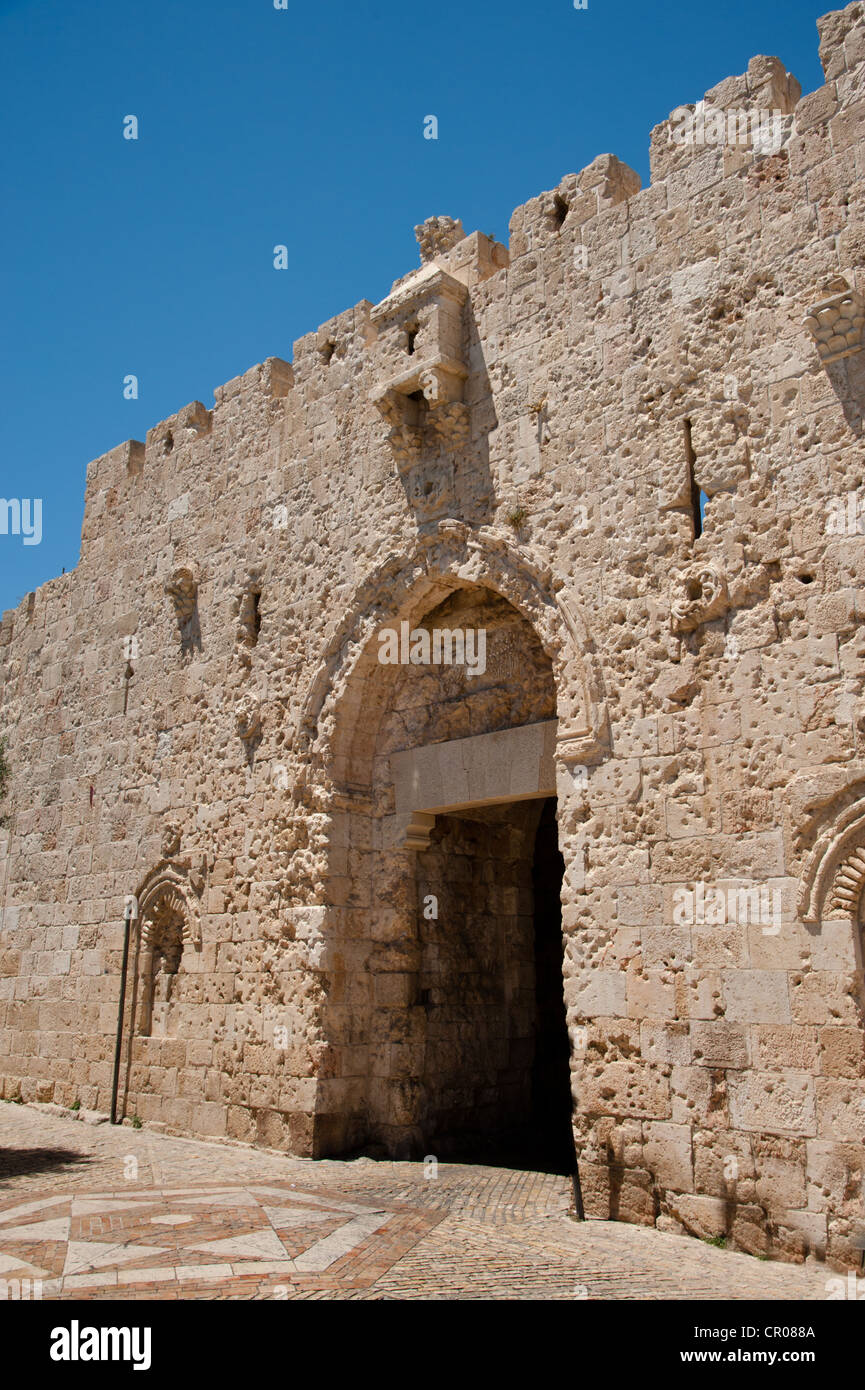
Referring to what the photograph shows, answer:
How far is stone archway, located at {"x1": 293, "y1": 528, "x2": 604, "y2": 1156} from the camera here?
25.0 feet

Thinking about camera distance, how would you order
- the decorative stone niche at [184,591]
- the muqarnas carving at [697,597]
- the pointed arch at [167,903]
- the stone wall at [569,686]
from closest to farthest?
the stone wall at [569,686] < the muqarnas carving at [697,597] < the pointed arch at [167,903] < the decorative stone niche at [184,591]

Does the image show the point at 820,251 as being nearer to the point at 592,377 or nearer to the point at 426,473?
the point at 592,377

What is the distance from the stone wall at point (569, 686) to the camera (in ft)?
17.5

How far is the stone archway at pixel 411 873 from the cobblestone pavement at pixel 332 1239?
62 cm

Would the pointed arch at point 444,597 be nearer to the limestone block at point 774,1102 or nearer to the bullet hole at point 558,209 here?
the limestone block at point 774,1102

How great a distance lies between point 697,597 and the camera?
5.97 metres

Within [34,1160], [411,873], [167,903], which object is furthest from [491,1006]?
[34,1160]

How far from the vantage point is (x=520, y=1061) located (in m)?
8.73

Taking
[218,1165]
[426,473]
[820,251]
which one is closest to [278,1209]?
[218,1165]

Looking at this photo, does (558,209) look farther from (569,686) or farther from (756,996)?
(756,996)

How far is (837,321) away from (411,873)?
15.5 feet

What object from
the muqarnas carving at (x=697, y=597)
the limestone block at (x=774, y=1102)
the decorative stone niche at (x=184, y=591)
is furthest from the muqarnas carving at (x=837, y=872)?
the decorative stone niche at (x=184, y=591)
